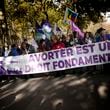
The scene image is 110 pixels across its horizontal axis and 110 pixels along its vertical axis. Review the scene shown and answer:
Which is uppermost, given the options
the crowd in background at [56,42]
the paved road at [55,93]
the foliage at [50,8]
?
the foliage at [50,8]

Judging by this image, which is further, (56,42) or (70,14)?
(70,14)

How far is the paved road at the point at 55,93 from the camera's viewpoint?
11086 millimetres

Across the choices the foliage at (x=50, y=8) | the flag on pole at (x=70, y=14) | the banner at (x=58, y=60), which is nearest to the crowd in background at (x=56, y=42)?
the banner at (x=58, y=60)

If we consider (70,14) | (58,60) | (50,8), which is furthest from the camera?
(50,8)

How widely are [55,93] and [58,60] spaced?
289 centimetres

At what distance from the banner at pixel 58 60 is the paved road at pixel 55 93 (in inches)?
18.6

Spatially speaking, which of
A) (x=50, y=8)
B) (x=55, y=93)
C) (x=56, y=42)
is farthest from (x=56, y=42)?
(x=50, y=8)

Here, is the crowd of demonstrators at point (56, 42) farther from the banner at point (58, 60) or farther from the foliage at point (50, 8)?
the foliage at point (50, 8)

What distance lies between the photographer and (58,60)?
15.4 metres

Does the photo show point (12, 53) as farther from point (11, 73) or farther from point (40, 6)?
point (40, 6)

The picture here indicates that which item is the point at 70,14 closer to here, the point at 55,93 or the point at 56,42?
the point at 56,42

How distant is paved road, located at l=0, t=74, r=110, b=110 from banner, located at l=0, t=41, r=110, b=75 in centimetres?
47

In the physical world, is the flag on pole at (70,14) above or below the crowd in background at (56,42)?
above

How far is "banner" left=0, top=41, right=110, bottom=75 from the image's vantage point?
14.9 meters
